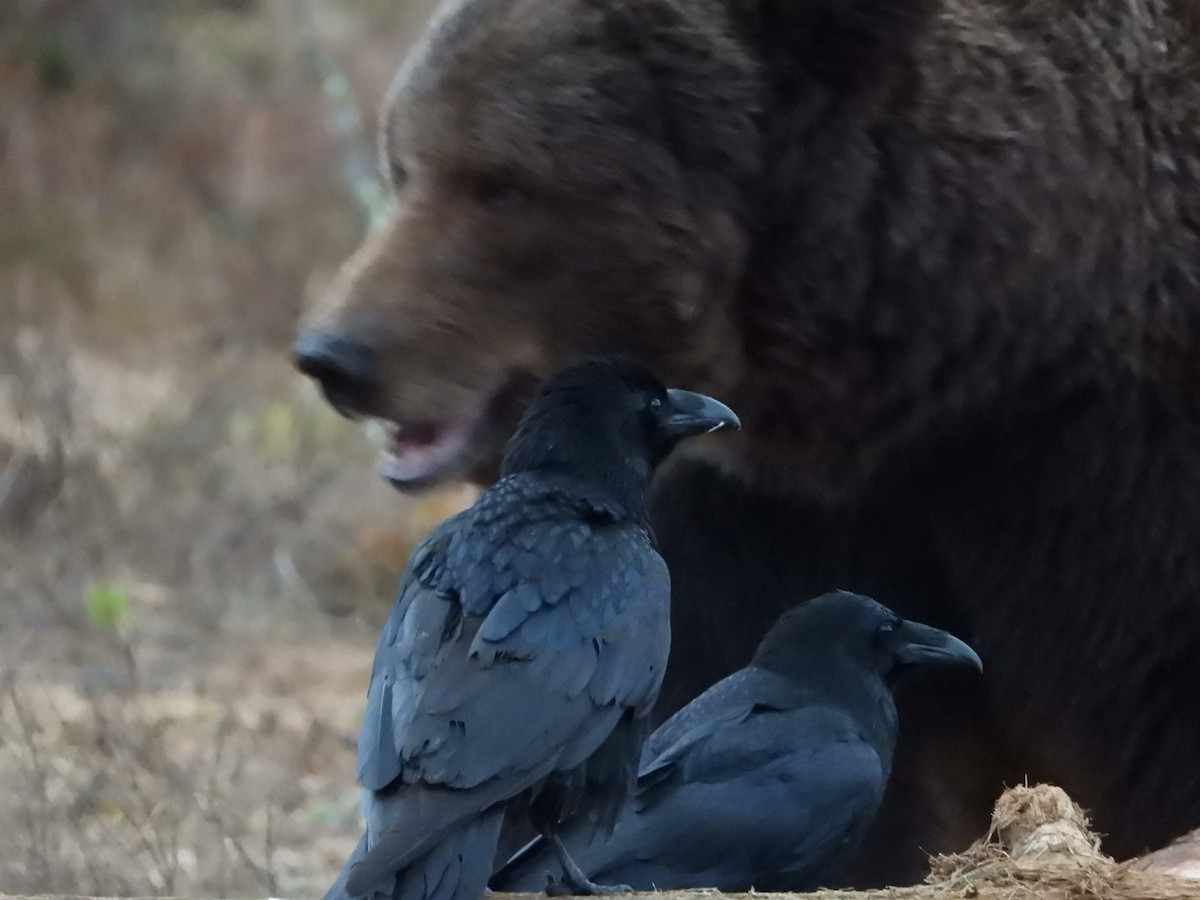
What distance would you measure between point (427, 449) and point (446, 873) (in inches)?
43.3

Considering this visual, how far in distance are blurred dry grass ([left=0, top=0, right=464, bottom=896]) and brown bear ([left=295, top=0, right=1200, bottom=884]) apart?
154cm

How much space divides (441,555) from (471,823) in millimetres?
500

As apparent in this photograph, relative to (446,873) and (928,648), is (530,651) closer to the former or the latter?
(446,873)

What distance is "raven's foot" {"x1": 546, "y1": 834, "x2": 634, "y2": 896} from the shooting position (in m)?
2.99

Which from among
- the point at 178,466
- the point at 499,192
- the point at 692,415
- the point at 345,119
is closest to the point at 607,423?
the point at 692,415

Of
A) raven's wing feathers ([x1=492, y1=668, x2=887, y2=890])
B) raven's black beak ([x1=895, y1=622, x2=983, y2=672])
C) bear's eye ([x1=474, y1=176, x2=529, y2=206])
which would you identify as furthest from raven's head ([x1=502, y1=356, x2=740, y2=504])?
raven's black beak ([x1=895, y1=622, x2=983, y2=672])

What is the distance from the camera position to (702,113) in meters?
3.46

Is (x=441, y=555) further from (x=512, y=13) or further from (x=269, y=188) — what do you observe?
(x=269, y=188)

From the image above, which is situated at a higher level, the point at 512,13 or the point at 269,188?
the point at 512,13

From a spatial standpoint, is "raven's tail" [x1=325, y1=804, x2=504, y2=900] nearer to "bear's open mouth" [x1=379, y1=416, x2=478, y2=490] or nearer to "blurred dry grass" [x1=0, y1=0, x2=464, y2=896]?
"bear's open mouth" [x1=379, y1=416, x2=478, y2=490]

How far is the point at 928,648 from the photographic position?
142 inches

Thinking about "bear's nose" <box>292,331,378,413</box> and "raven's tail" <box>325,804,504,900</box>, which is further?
"bear's nose" <box>292,331,378,413</box>

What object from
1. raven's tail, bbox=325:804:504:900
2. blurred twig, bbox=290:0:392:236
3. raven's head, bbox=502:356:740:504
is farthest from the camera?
blurred twig, bbox=290:0:392:236

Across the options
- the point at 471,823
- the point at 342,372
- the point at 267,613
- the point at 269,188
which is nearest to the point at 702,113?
the point at 342,372
